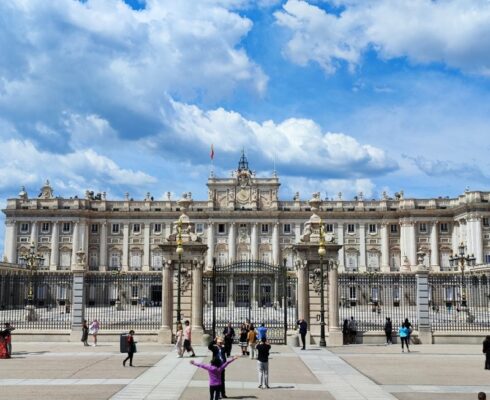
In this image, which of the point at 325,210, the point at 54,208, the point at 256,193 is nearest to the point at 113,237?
the point at 54,208

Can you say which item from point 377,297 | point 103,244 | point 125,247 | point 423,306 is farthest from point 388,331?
point 103,244

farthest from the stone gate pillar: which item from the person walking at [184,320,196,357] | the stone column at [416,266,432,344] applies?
the person walking at [184,320,196,357]

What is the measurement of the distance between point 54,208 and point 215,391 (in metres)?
89.9

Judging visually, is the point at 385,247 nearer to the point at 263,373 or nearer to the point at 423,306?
the point at 423,306

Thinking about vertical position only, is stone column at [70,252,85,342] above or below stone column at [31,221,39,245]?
below

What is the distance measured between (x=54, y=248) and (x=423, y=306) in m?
78.5

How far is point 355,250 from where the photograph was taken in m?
101

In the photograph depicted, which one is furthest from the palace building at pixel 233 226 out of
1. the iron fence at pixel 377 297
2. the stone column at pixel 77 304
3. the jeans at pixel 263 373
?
the jeans at pixel 263 373

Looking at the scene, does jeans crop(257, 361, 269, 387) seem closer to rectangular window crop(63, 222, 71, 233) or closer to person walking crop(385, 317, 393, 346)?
person walking crop(385, 317, 393, 346)

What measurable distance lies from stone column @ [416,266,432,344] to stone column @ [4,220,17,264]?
260 ft

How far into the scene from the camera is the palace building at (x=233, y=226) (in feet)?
326

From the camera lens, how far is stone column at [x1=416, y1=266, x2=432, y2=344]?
30828mm

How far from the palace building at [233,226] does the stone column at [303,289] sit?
67781 mm

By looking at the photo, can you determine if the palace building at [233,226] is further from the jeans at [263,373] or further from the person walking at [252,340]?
the jeans at [263,373]
